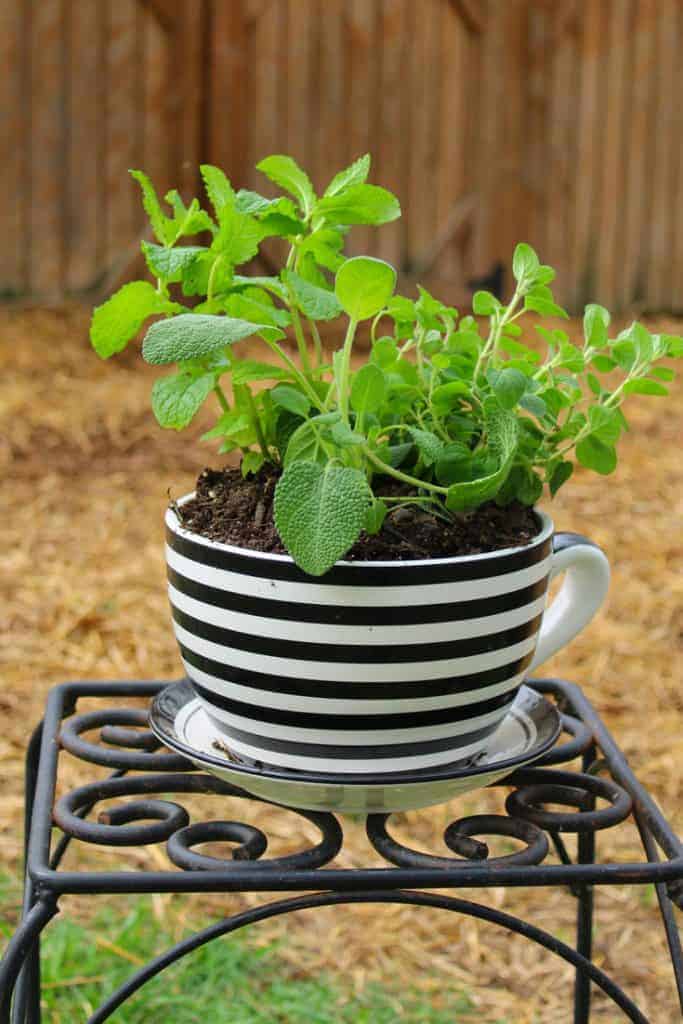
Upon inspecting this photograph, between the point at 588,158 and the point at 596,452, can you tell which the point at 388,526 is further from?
the point at 588,158

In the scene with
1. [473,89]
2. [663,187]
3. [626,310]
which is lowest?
[626,310]

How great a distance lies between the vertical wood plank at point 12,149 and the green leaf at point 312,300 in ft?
9.66

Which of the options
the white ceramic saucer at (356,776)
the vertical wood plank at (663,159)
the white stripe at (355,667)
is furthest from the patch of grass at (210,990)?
the vertical wood plank at (663,159)

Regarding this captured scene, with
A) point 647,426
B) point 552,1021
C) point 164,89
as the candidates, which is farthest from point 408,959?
point 164,89

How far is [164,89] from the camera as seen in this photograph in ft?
11.4

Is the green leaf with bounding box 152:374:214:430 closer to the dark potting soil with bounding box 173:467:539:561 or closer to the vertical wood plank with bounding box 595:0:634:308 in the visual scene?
the dark potting soil with bounding box 173:467:539:561

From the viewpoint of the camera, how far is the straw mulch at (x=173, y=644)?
1.39m

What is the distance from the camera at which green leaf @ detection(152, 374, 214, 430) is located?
647 mm

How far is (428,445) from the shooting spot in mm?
662

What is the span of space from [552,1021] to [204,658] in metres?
0.83

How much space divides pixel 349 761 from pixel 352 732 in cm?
2

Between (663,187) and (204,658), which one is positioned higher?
(204,658)

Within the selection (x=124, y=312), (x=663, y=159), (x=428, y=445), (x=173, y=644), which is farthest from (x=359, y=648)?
(x=663, y=159)

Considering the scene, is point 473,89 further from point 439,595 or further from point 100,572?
point 439,595
